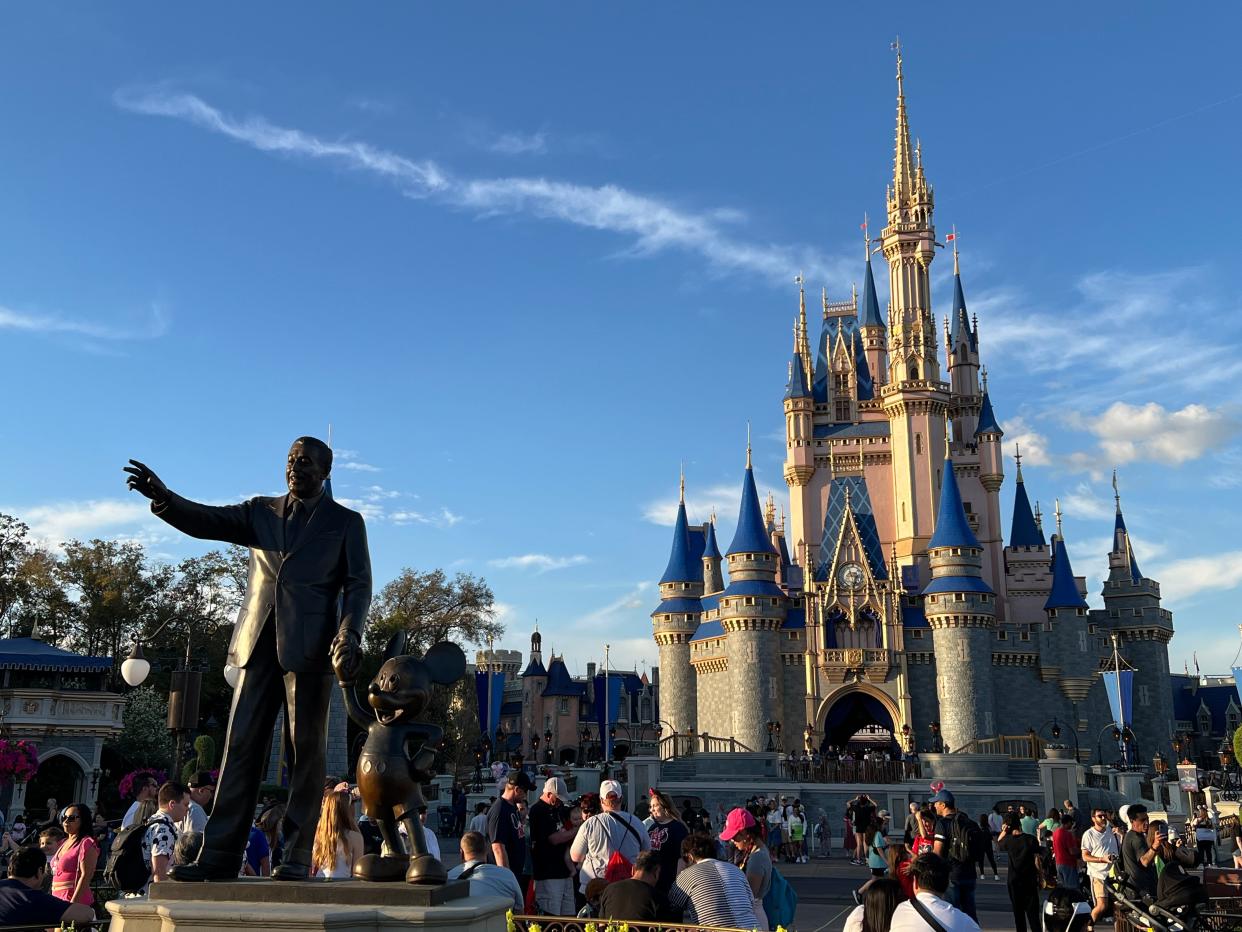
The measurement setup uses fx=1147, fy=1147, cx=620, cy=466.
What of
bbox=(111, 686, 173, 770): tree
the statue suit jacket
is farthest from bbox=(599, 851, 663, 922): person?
bbox=(111, 686, 173, 770): tree

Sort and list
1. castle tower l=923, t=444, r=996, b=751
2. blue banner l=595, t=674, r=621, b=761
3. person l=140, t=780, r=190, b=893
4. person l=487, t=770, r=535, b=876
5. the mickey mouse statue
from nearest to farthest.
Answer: the mickey mouse statue, person l=140, t=780, r=190, b=893, person l=487, t=770, r=535, b=876, castle tower l=923, t=444, r=996, b=751, blue banner l=595, t=674, r=621, b=761

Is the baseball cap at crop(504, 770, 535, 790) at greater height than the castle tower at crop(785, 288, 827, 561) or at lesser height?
lesser

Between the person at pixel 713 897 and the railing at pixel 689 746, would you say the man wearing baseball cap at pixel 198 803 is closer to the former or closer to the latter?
the person at pixel 713 897

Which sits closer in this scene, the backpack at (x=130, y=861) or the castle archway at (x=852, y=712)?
the backpack at (x=130, y=861)

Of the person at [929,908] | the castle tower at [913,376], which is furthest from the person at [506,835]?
the castle tower at [913,376]

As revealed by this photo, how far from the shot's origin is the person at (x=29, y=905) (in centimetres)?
627

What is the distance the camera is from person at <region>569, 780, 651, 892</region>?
811 centimetres

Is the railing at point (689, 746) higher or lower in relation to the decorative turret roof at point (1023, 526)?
lower

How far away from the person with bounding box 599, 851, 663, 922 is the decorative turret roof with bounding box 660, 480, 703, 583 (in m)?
48.0

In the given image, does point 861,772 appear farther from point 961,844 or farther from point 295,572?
point 295,572

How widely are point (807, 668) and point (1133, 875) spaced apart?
37698mm

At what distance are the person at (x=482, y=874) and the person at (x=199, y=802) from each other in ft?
5.01

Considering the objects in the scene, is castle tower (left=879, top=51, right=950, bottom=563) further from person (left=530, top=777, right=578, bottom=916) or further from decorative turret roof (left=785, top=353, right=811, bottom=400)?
person (left=530, top=777, right=578, bottom=916)

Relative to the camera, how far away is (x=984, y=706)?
44594 mm
